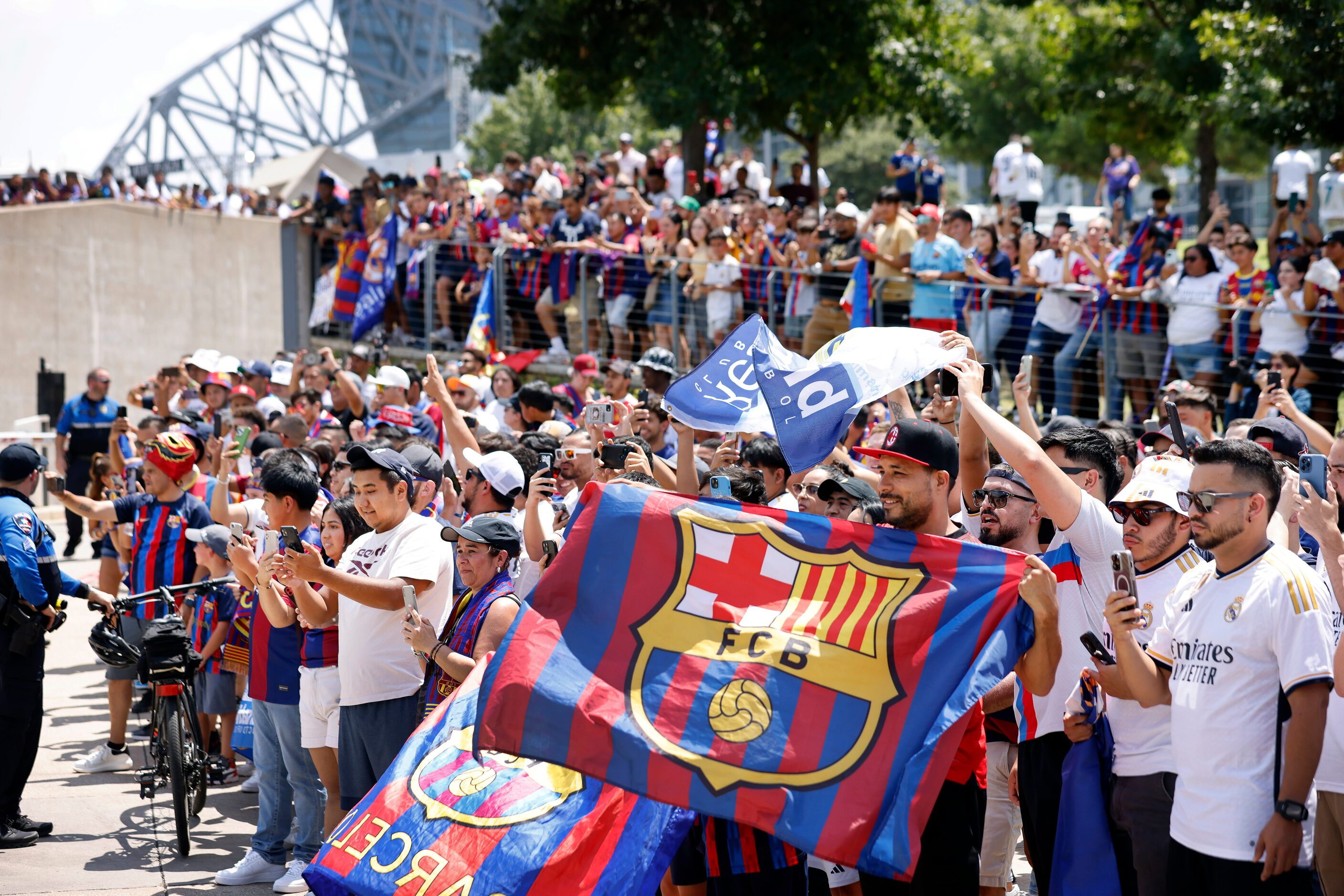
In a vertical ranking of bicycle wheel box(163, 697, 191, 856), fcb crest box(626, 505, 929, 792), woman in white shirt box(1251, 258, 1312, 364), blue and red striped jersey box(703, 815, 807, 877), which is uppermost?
woman in white shirt box(1251, 258, 1312, 364)

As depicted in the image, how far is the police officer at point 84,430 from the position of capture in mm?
15938

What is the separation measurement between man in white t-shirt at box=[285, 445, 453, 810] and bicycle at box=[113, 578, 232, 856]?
171 cm

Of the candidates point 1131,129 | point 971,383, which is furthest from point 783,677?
point 1131,129

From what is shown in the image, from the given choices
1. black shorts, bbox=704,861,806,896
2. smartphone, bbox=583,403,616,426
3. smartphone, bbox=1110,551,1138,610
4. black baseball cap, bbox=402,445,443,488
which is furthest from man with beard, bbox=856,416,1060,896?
black baseball cap, bbox=402,445,443,488

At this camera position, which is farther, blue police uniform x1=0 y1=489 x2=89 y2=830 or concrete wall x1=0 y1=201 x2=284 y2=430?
concrete wall x1=0 y1=201 x2=284 y2=430

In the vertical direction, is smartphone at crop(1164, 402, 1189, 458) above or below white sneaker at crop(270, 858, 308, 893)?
above

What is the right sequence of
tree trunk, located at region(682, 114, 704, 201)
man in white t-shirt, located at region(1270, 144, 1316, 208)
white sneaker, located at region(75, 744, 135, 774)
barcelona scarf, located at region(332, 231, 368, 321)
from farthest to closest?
tree trunk, located at region(682, 114, 704, 201) < barcelona scarf, located at region(332, 231, 368, 321) < man in white t-shirt, located at region(1270, 144, 1316, 208) < white sneaker, located at region(75, 744, 135, 774)

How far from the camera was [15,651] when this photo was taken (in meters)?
7.73

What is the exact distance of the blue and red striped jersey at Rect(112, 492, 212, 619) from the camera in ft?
29.8

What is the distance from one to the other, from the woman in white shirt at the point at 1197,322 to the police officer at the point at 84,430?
11459 mm

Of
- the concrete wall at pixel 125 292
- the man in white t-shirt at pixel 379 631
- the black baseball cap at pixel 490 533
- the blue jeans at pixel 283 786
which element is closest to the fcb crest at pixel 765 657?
the black baseball cap at pixel 490 533

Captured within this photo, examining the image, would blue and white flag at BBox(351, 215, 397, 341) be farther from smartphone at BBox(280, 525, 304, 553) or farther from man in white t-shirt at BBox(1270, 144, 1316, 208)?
smartphone at BBox(280, 525, 304, 553)

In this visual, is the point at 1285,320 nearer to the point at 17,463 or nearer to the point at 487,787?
the point at 487,787

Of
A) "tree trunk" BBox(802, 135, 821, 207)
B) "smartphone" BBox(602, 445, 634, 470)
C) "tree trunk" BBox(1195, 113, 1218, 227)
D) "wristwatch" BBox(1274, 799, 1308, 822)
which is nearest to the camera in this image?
"wristwatch" BBox(1274, 799, 1308, 822)
